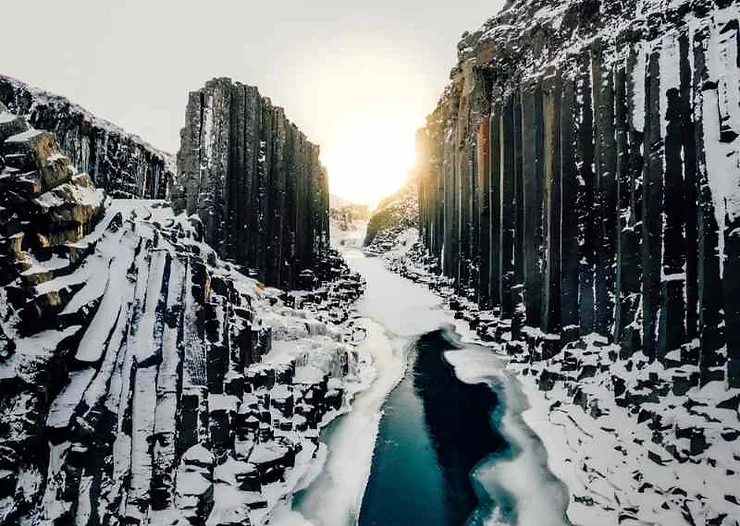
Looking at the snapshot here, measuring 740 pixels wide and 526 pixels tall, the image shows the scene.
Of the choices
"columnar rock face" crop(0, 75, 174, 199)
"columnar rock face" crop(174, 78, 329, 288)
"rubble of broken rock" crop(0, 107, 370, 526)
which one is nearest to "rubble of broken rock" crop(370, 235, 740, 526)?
"rubble of broken rock" crop(0, 107, 370, 526)

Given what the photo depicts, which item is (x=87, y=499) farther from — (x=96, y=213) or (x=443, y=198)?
(x=443, y=198)

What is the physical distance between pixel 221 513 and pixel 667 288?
7.96 m

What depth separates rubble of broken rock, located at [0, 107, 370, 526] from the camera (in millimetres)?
5188

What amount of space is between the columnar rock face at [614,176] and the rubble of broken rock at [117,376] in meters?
6.93

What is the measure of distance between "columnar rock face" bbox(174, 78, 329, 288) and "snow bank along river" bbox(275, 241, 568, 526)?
5487 mm

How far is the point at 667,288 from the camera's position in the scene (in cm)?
852

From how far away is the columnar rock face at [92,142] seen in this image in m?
14.0

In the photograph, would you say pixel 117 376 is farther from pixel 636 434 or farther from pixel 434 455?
pixel 636 434

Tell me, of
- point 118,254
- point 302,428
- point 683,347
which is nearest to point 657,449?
point 683,347

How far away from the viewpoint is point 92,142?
15688mm

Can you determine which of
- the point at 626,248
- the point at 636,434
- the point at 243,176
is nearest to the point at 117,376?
the point at 636,434

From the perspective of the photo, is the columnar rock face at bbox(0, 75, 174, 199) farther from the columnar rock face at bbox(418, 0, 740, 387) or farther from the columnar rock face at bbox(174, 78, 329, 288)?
the columnar rock face at bbox(418, 0, 740, 387)

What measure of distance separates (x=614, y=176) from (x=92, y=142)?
49.9 ft

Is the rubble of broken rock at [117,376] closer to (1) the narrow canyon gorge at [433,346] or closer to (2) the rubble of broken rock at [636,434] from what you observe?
(1) the narrow canyon gorge at [433,346]
